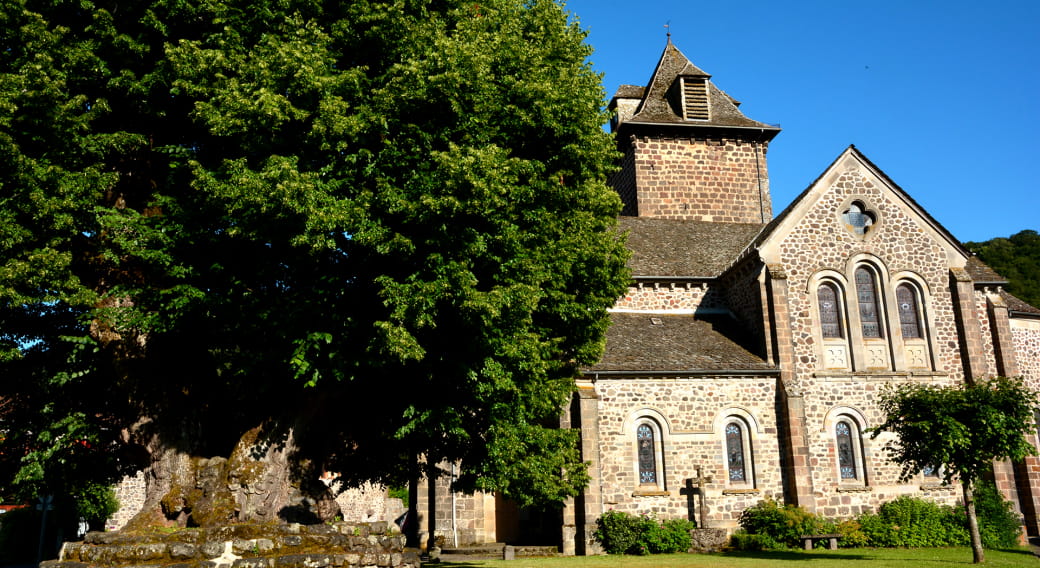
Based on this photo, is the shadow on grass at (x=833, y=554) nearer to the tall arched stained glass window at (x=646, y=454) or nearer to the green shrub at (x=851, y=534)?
the green shrub at (x=851, y=534)

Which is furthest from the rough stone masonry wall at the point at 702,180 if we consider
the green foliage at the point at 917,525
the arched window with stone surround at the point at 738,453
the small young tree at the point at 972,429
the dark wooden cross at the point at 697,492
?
the small young tree at the point at 972,429

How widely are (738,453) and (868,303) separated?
21.1 feet

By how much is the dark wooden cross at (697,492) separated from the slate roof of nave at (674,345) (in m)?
3.01

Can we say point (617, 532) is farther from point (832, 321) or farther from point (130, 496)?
point (130, 496)

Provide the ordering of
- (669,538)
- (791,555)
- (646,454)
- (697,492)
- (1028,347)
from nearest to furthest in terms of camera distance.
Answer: (791,555) → (669,538) → (697,492) → (646,454) → (1028,347)

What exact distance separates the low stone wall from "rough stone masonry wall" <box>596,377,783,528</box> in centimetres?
977

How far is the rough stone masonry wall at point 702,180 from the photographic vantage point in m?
31.7

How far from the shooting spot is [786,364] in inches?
858

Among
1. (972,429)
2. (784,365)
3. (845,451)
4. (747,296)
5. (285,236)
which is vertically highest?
(747,296)

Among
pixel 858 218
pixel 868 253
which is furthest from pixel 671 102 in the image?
pixel 868 253

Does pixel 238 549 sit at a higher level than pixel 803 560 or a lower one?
higher

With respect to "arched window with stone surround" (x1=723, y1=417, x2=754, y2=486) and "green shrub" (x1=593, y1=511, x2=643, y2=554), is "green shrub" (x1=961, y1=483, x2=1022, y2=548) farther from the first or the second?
"green shrub" (x1=593, y1=511, x2=643, y2=554)

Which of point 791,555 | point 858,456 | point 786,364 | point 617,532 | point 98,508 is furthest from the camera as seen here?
point 98,508

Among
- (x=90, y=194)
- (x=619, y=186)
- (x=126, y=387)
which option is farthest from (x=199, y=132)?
(x=619, y=186)
